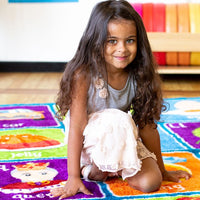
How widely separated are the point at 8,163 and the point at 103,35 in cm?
57

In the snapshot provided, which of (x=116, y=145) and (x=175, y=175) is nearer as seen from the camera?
(x=116, y=145)

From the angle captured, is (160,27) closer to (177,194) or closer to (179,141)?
(179,141)

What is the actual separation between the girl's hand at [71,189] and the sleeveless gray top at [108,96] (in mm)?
220

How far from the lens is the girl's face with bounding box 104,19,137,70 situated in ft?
3.79

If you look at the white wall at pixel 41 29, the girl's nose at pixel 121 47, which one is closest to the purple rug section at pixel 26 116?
the girl's nose at pixel 121 47

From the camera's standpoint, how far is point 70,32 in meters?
3.31

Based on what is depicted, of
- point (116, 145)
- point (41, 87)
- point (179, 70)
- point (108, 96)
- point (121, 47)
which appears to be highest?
point (121, 47)

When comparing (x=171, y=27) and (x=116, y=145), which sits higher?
(x=171, y=27)

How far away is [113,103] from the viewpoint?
1280mm

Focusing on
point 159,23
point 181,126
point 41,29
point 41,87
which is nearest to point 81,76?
point 181,126

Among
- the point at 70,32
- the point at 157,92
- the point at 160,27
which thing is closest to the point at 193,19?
the point at 160,27

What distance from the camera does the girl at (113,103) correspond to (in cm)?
117

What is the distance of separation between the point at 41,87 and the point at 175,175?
1626 mm

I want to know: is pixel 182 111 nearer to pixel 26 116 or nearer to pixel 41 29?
pixel 26 116
